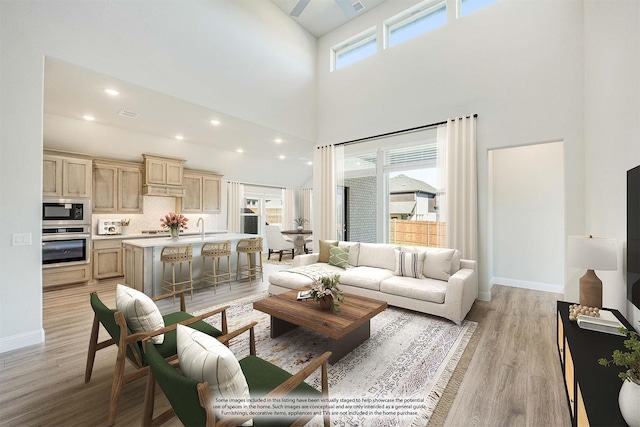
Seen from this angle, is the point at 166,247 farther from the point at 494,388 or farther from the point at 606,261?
the point at 606,261

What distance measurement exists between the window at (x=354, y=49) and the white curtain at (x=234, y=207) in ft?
14.0

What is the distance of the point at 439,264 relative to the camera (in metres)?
3.82

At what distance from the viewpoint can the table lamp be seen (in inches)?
83.6

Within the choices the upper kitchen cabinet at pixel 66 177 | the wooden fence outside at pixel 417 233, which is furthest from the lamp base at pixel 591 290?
the upper kitchen cabinet at pixel 66 177

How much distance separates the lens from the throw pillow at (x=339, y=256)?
4.65 meters

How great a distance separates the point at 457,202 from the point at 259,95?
399 centimetres

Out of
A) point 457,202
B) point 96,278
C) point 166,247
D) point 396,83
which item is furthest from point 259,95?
point 96,278

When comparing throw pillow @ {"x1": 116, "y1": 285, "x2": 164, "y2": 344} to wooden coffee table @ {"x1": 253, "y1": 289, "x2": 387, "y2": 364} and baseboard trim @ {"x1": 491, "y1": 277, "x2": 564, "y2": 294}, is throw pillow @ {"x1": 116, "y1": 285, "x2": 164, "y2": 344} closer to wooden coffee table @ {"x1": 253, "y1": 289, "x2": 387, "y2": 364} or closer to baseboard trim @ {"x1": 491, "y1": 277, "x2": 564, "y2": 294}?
wooden coffee table @ {"x1": 253, "y1": 289, "x2": 387, "y2": 364}

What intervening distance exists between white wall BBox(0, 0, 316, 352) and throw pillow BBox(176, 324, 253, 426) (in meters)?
2.86

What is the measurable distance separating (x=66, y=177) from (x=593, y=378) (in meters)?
7.07

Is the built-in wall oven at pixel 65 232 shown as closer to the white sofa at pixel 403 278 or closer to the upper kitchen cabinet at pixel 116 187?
the upper kitchen cabinet at pixel 116 187

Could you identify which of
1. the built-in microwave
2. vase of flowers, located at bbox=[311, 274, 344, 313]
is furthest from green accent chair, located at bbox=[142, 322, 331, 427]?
the built-in microwave

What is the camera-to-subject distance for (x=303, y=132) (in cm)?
602

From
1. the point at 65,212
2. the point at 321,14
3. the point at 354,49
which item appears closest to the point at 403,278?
the point at 354,49
